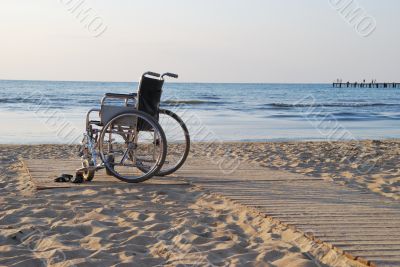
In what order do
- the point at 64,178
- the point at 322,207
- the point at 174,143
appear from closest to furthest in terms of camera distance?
the point at 322,207 → the point at 64,178 → the point at 174,143

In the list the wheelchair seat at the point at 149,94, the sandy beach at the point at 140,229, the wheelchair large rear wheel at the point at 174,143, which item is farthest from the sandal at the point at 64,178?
the wheelchair seat at the point at 149,94

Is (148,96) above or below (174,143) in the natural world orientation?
above

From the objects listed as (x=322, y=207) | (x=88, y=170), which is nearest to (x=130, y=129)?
(x=88, y=170)

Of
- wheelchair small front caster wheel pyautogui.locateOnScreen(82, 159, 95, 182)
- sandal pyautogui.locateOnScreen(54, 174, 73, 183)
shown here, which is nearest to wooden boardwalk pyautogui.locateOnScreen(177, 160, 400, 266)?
wheelchair small front caster wheel pyautogui.locateOnScreen(82, 159, 95, 182)

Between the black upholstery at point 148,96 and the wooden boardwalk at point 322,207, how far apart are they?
0.90 meters

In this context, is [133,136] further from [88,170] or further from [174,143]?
[174,143]

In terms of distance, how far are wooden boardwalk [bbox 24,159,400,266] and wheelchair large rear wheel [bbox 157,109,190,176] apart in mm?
167

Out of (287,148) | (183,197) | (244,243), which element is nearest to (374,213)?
(244,243)

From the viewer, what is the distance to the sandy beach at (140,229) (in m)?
3.40

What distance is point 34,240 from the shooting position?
12.4 feet

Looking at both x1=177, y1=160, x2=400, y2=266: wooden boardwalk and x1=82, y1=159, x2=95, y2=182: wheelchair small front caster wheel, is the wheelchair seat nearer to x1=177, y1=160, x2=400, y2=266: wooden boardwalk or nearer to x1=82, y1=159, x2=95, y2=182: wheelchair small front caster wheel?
x1=82, y1=159, x2=95, y2=182: wheelchair small front caster wheel

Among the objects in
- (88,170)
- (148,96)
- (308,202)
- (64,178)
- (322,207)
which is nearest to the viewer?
(322,207)

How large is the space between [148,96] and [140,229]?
1822 millimetres

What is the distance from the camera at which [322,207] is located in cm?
455
